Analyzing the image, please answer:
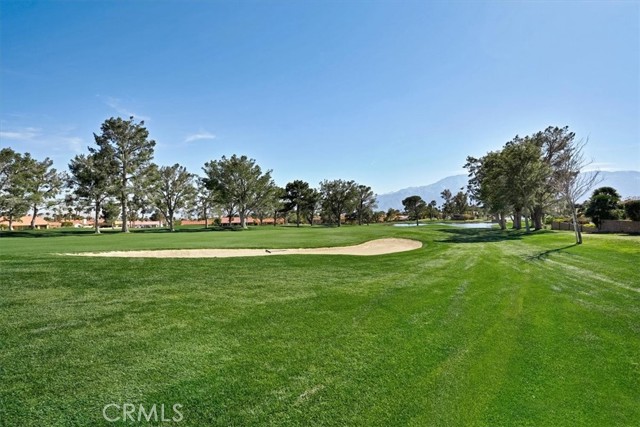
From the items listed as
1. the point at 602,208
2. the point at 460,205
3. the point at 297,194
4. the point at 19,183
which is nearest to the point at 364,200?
the point at 297,194

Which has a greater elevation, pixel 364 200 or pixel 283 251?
pixel 364 200

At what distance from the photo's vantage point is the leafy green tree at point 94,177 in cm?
4131

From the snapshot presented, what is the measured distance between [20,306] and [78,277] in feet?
8.14

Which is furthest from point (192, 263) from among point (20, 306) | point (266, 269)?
point (20, 306)

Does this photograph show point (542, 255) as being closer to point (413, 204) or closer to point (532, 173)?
point (532, 173)

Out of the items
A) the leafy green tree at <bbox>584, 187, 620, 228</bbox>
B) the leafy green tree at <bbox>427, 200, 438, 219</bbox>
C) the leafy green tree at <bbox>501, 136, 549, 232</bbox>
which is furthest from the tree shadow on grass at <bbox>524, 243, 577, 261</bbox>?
the leafy green tree at <bbox>427, 200, 438, 219</bbox>

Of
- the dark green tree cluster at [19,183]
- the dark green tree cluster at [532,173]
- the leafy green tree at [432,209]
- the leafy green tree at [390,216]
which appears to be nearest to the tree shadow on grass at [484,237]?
the dark green tree cluster at [532,173]

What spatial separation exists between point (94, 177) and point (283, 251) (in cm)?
3705

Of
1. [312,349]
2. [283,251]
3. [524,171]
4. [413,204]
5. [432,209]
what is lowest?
[312,349]

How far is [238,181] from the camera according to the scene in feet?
175

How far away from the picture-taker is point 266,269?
11.1 metres

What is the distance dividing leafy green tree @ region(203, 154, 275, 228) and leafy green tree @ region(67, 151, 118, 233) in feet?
46.3

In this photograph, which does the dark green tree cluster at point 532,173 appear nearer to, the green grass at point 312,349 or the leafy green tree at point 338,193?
the green grass at point 312,349

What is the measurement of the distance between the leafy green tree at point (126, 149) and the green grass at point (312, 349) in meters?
Answer: 39.5
